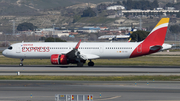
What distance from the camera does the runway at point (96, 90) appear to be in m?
23.0

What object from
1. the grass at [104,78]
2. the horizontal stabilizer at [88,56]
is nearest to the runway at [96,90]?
the grass at [104,78]

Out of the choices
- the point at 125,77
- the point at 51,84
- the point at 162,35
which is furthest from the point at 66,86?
the point at 162,35

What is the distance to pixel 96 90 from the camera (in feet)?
85.4

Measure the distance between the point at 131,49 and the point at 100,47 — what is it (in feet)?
15.9

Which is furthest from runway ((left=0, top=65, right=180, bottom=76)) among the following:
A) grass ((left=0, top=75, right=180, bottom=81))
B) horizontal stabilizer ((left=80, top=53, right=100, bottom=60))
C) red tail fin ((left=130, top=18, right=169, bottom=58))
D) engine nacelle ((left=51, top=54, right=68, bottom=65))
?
red tail fin ((left=130, top=18, right=169, bottom=58))

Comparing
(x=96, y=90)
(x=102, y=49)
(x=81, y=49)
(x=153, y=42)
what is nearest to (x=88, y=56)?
(x=81, y=49)

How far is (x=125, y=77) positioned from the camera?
1326 inches

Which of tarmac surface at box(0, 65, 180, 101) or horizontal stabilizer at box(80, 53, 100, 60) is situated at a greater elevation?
horizontal stabilizer at box(80, 53, 100, 60)

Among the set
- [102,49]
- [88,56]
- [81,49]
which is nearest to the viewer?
[88,56]

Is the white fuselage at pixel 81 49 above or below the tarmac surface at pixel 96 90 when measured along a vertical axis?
above

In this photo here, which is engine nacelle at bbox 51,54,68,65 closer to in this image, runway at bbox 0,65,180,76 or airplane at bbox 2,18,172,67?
airplane at bbox 2,18,172,67

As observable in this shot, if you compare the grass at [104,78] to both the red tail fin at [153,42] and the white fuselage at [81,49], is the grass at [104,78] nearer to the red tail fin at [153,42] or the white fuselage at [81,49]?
the red tail fin at [153,42]

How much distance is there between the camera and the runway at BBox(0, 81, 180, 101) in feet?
75.5

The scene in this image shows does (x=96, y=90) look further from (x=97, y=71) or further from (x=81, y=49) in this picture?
(x=81, y=49)
